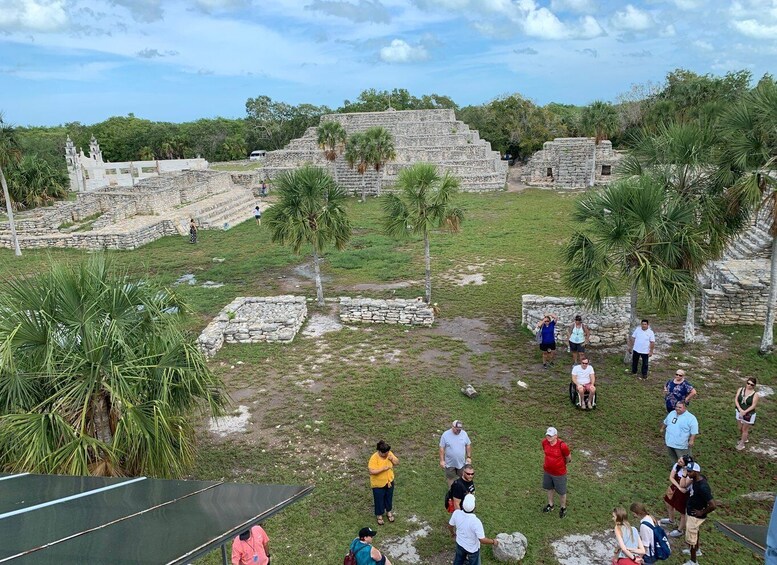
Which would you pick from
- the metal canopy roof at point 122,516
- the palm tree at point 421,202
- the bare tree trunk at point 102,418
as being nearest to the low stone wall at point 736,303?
the palm tree at point 421,202

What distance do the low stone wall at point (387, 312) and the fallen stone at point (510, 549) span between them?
773cm

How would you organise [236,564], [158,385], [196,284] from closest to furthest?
[236,564], [158,385], [196,284]

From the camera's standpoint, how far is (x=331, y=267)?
19234 millimetres

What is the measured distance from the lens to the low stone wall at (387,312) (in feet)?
44.9

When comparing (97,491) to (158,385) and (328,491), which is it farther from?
(328,491)

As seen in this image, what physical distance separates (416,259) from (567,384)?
33.0 ft

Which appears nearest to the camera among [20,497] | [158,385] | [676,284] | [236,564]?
[20,497]

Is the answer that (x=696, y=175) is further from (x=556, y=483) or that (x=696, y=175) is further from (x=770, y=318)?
(x=556, y=483)

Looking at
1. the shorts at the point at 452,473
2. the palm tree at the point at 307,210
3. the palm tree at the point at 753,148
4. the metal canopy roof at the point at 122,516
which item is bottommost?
the shorts at the point at 452,473

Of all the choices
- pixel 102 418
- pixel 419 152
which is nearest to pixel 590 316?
pixel 102 418

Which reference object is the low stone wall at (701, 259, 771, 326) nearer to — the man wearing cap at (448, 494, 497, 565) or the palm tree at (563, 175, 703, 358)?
the palm tree at (563, 175, 703, 358)

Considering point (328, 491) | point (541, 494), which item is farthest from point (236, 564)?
point (541, 494)

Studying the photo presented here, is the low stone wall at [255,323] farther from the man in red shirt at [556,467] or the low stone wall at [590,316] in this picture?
the man in red shirt at [556,467]

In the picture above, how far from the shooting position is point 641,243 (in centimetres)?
1013
